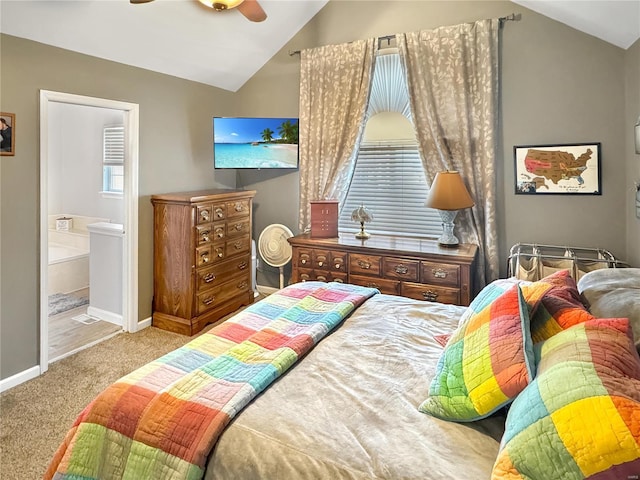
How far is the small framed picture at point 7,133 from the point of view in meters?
2.63

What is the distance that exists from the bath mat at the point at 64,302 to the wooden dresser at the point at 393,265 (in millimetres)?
2417

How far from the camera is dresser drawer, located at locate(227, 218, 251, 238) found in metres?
4.07

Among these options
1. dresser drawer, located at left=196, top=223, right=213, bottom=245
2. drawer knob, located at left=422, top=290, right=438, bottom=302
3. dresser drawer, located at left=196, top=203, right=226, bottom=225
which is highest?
dresser drawer, located at left=196, top=203, right=226, bottom=225

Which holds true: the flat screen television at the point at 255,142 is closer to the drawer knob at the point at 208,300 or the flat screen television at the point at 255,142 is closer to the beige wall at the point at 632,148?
the drawer knob at the point at 208,300

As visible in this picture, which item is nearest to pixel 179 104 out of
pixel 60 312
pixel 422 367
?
pixel 60 312

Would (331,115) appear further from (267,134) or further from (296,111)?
(267,134)

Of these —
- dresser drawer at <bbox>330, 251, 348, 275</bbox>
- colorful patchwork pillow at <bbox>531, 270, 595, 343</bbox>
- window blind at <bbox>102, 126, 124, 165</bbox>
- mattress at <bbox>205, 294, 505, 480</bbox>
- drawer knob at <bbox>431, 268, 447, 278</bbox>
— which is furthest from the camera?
window blind at <bbox>102, 126, 124, 165</bbox>

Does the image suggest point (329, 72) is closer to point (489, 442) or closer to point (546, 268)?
point (546, 268)

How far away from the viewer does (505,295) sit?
5.00 feet

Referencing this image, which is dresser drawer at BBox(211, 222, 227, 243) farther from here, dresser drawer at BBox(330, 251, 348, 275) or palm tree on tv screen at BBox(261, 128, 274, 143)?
dresser drawer at BBox(330, 251, 348, 275)

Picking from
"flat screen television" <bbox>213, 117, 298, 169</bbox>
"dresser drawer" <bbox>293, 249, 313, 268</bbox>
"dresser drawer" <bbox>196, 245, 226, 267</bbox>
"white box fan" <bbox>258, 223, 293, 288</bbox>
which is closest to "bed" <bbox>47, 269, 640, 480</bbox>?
"dresser drawer" <bbox>293, 249, 313, 268</bbox>

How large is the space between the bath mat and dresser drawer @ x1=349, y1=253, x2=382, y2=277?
2.91 metres

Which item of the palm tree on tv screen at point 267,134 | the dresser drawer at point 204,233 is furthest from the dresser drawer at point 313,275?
the palm tree on tv screen at point 267,134

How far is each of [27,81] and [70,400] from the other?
80.9 inches
